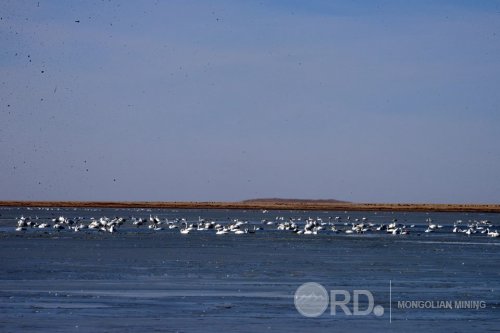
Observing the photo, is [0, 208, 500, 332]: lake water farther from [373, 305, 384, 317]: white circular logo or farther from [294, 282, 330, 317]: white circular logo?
[294, 282, 330, 317]: white circular logo

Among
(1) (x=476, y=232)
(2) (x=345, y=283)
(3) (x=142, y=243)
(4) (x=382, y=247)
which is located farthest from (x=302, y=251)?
(1) (x=476, y=232)

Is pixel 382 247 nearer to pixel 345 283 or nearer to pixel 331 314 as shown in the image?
pixel 345 283

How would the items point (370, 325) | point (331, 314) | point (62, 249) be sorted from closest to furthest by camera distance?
point (370, 325) < point (331, 314) < point (62, 249)

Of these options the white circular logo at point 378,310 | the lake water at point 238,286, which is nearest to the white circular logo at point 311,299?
the lake water at point 238,286

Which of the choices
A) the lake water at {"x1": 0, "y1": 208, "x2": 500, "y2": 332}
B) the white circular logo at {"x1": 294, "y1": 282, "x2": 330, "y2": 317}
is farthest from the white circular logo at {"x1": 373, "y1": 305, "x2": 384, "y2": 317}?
the white circular logo at {"x1": 294, "y1": 282, "x2": 330, "y2": 317}

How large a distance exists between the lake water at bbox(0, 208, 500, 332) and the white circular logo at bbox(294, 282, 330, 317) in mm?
232

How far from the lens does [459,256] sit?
49.0 metres

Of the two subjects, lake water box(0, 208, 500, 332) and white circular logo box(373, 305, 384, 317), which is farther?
white circular logo box(373, 305, 384, 317)

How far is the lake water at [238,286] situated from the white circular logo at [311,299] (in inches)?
9.1

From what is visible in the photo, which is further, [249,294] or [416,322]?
[249,294]

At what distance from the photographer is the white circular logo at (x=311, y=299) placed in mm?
27202

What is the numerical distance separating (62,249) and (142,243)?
7.72 meters

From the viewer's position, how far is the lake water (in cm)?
2506

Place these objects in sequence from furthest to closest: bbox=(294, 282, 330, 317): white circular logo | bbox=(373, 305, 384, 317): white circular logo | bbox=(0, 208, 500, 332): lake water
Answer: bbox=(294, 282, 330, 317): white circular logo
bbox=(373, 305, 384, 317): white circular logo
bbox=(0, 208, 500, 332): lake water
